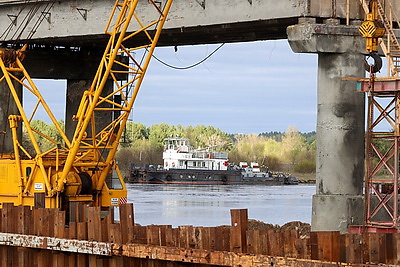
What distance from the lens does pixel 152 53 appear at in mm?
42625

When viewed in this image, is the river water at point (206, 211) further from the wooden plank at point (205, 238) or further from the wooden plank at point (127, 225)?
the wooden plank at point (205, 238)

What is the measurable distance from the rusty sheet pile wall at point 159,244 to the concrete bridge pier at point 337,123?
11.6 metres

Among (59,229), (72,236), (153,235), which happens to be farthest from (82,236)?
(153,235)

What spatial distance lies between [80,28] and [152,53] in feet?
11.2

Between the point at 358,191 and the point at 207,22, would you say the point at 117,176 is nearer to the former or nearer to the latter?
the point at 207,22

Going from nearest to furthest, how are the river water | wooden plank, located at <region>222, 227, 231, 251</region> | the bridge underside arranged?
wooden plank, located at <region>222, 227, 231, 251</region> → the bridge underside → the river water

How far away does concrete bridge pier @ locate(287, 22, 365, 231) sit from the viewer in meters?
33.2

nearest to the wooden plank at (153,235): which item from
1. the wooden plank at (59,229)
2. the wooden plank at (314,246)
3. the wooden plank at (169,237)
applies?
the wooden plank at (169,237)

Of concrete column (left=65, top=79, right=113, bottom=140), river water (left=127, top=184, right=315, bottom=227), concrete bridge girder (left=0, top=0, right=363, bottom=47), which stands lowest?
river water (left=127, top=184, right=315, bottom=227)

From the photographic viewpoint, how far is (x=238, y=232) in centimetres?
1919

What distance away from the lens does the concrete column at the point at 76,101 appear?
54000mm

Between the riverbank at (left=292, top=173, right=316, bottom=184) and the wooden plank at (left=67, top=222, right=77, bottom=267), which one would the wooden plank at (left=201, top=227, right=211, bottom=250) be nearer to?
the wooden plank at (left=67, top=222, right=77, bottom=267)

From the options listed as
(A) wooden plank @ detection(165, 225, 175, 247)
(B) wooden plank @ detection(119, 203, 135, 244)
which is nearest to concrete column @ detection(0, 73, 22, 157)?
(B) wooden plank @ detection(119, 203, 135, 244)

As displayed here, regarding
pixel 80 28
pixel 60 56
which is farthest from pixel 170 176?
pixel 80 28
